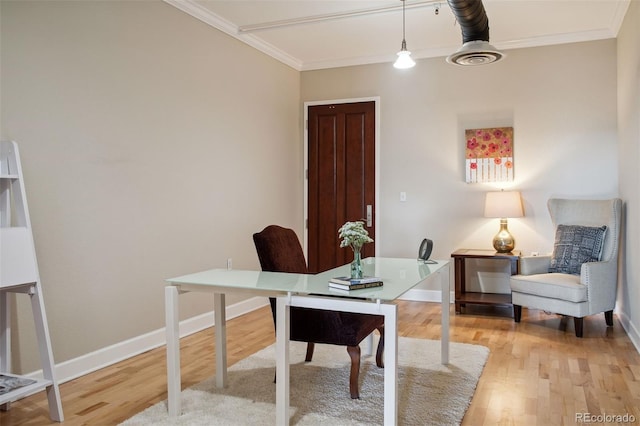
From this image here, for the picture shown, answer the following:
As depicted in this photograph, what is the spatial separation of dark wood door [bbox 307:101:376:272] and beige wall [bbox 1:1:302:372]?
1.03 metres

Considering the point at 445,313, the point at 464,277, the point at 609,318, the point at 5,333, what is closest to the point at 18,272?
the point at 5,333

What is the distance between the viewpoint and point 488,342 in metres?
3.91

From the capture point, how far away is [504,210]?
16.0ft

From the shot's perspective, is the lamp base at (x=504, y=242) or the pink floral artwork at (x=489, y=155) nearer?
the lamp base at (x=504, y=242)

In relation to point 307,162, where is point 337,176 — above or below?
below

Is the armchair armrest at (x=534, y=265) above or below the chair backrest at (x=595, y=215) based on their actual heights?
below

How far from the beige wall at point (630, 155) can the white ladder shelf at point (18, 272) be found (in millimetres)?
3779

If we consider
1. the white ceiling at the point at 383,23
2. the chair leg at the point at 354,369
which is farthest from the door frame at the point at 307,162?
the chair leg at the point at 354,369

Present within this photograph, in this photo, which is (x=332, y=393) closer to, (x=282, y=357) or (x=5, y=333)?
(x=282, y=357)

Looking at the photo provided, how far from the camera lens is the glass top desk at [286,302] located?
84.2 inches

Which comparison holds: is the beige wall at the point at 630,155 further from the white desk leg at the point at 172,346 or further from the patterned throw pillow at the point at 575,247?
the white desk leg at the point at 172,346

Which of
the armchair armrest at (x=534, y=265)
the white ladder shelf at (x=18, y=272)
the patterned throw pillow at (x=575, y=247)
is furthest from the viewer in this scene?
the armchair armrest at (x=534, y=265)

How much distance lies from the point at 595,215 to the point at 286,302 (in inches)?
138

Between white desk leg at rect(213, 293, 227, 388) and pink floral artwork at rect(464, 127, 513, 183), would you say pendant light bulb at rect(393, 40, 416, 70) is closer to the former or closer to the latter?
pink floral artwork at rect(464, 127, 513, 183)
